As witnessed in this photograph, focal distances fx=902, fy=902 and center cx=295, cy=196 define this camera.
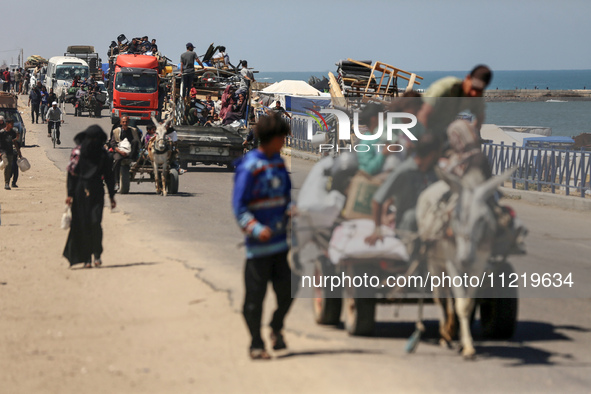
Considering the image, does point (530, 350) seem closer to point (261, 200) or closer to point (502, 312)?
point (502, 312)

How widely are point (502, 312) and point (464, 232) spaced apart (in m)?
1.16

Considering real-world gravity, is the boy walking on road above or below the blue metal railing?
above

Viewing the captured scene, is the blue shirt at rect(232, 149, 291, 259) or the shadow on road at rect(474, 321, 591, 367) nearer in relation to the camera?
the blue shirt at rect(232, 149, 291, 259)

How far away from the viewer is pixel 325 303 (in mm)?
8242

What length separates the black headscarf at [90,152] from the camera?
1170cm

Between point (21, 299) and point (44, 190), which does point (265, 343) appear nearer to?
point (21, 299)

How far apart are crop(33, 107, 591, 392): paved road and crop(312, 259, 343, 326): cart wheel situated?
0.37 ft

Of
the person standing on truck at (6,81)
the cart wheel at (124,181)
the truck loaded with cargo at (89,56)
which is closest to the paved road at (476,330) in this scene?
the cart wheel at (124,181)

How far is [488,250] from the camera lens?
23.7 ft

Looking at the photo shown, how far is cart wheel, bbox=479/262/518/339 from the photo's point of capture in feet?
25.6

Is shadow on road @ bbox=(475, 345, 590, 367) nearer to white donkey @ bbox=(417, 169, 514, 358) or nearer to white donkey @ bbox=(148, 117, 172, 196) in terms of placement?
white donkey @ bbox=(417, 169, 514, 358)

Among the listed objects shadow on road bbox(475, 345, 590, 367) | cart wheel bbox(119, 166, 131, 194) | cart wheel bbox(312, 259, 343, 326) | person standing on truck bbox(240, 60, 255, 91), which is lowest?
cart wheel bbox(119, 166, 131, 194)

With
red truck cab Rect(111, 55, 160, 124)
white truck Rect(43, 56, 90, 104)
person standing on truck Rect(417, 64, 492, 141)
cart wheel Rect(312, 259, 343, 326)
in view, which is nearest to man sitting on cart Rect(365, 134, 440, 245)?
person standing on truck Rect(417, 64, 492, 141)

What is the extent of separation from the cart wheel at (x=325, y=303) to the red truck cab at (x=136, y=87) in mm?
35304
